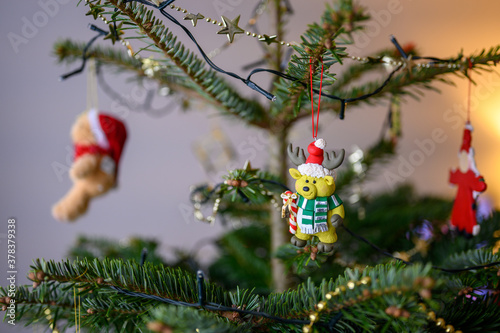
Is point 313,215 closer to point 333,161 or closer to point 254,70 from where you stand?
point 333,161

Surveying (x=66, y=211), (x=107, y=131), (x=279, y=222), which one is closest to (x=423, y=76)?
(x=279, y=222)

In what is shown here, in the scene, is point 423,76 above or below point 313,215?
above

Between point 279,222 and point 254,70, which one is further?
point 279,222

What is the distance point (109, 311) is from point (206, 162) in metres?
0.73

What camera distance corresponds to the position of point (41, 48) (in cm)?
112

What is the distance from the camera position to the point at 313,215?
43 cm

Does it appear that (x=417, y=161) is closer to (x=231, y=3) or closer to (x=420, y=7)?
(x=420, y=7)

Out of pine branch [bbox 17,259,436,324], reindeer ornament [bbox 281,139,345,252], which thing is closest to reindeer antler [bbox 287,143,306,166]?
reindeer ornament [bbox 281,139,345,252]

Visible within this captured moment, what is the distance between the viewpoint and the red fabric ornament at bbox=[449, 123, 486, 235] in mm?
568

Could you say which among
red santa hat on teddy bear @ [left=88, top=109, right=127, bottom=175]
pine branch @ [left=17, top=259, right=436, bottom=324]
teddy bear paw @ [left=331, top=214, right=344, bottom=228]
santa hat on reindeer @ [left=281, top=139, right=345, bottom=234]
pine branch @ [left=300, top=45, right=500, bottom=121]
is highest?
pine branch @ [left=300, top=45, right=500, bottom=121]

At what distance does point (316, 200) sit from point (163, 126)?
0.97 metres

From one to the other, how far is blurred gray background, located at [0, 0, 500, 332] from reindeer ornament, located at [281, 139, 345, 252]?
0.63 metres

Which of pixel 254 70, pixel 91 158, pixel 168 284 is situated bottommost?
pixel 168 284

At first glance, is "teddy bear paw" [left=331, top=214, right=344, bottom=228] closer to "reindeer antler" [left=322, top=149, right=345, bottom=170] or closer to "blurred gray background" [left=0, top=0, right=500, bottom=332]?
"reindeer antler" [left=322, top=149, right=345, bottom=170]
